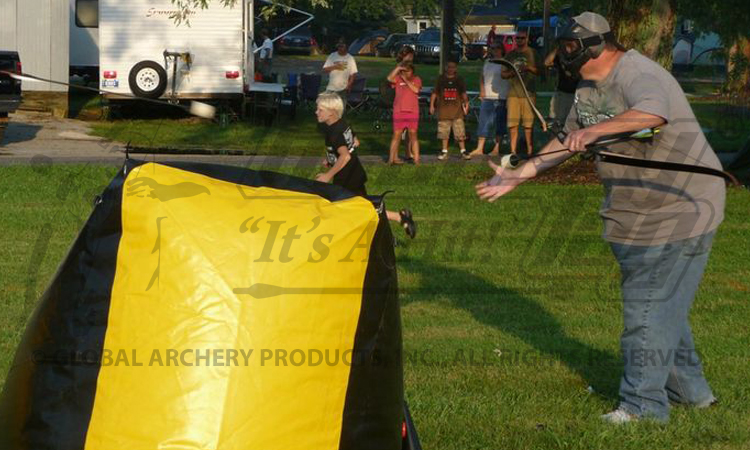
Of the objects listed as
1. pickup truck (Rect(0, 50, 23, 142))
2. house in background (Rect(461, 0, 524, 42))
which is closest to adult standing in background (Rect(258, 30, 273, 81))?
pickup truck (Rect(0, 50, 23, 142))

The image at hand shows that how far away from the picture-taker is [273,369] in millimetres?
3959

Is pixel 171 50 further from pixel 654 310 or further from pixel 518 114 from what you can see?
pixel 654 310

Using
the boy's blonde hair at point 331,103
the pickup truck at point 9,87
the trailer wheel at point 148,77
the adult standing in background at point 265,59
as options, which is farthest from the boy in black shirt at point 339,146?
the adult standing in background at point 265,59

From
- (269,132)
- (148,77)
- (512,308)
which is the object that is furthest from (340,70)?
(512,308)

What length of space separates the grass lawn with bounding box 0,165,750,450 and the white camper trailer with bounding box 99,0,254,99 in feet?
35.3

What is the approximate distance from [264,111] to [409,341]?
2058cm

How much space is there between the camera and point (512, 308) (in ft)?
31.8

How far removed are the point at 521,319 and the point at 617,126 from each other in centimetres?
360

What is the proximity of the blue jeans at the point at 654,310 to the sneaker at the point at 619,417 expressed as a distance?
3 centimetres

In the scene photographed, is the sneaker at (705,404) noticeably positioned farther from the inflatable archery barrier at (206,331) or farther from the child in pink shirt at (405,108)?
the child in pink shirt at (405,108)

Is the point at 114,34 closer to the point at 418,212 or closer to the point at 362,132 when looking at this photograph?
the point at 362,132

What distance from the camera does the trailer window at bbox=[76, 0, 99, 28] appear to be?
1207 inches

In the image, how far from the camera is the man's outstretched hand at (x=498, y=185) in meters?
6.20

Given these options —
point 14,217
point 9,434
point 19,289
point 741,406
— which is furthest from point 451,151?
point 9,434
